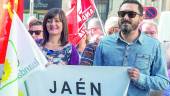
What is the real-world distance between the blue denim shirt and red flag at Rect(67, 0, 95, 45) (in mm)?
3068

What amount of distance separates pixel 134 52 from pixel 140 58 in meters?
0.07

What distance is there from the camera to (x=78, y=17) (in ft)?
28.8

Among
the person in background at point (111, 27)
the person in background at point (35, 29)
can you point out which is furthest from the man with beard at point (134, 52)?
the person in background at point (35, 29)

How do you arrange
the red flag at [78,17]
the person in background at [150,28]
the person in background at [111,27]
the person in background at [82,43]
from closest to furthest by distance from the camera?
the person in background at [111,27]
the person in background at [150,28]
the person in background at [82,43]
the red flag at [78,17]

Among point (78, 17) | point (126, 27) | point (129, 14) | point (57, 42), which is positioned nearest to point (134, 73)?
point (126, 27)

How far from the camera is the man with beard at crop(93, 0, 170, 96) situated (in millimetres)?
4781

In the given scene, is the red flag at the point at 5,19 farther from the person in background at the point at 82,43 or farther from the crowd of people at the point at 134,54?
the person in background at the point at 82,43

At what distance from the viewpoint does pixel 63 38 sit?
5789 mm

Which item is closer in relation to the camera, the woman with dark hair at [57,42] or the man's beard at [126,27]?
the man's beard at [126,27]

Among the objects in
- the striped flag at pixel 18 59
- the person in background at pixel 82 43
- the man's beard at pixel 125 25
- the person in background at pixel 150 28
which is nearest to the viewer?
the striped flag at pixel 18 59

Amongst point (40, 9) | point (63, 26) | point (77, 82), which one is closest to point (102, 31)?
point (63, 26)

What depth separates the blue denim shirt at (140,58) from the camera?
15.8ft

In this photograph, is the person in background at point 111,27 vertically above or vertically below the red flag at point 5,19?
below

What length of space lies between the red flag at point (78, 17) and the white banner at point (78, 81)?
2862 mm
